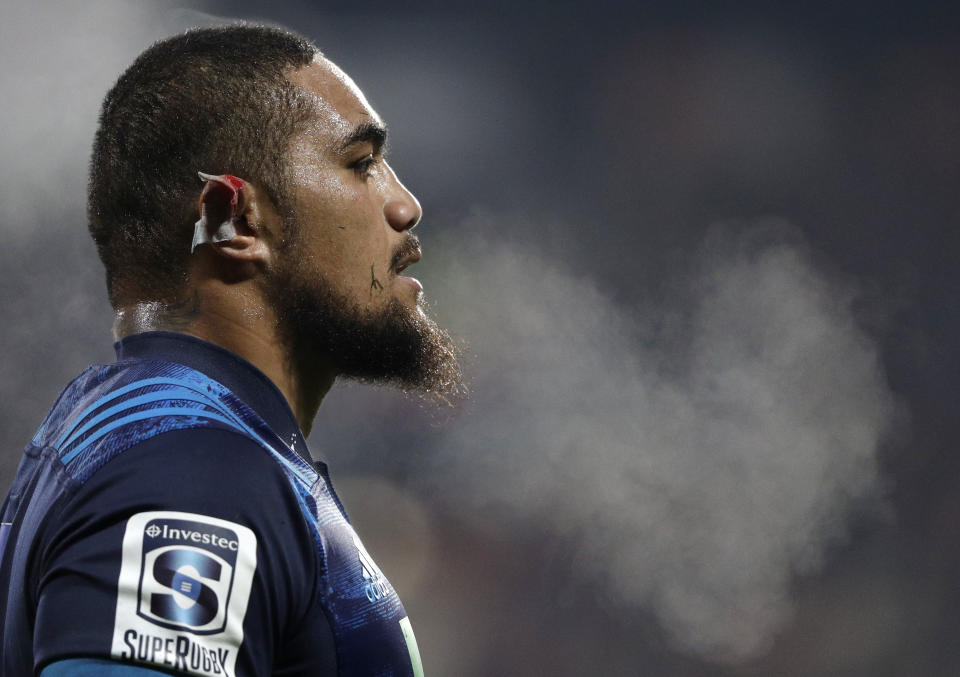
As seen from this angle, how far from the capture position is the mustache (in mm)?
1062

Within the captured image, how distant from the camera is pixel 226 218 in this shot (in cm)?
95

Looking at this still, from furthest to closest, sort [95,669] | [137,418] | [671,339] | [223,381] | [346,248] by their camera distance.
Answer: [671,339], [346,248], [223,381], [137,418], [95,669]

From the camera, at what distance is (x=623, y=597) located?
3311 mm

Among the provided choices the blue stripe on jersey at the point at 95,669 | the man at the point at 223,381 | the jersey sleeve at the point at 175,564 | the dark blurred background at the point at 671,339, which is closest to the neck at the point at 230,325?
the man at the point at 223,381

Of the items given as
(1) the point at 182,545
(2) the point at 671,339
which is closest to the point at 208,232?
(1) the point at 182,545

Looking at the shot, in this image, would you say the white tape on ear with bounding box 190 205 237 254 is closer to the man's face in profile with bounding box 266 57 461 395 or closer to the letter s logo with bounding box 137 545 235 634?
the man's face in profile with bounding box 266 57 461 395

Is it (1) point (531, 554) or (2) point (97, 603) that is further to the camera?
(1) point (531, 554)

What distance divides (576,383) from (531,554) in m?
0.63

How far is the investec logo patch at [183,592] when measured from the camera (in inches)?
24.8

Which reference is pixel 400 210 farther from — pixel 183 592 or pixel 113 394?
pixel 183 592

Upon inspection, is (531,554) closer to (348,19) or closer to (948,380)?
(948,380)

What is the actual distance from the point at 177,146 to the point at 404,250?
10.5 inches

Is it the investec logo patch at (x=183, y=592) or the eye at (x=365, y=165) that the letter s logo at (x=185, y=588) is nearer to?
the investec logo patch at (x=183, y=592)

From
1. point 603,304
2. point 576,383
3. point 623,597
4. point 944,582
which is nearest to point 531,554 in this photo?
point 623,597
